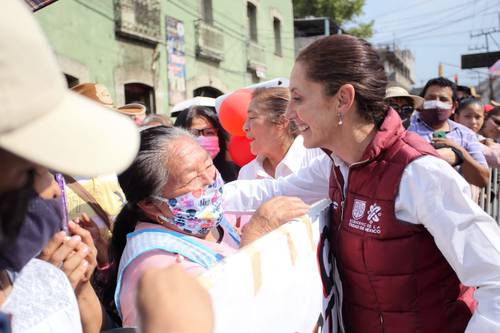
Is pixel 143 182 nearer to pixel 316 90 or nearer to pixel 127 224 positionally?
pixel 127 224

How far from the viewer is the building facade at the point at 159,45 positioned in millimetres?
8680

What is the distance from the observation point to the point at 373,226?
5.27ft

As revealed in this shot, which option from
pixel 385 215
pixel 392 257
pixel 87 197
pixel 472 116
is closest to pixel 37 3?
pixel 87 197

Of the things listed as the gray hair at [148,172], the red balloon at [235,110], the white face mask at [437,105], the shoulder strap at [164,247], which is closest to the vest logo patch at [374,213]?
the shoulder strap at [164,247]

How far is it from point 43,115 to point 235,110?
2777 mm

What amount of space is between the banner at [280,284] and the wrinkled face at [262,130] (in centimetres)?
129

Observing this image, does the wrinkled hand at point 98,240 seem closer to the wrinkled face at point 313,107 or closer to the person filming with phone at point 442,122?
the wrinkled face at point 313,107

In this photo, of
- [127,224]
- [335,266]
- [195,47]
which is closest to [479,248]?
[335,266]

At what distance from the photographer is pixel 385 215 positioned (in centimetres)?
158

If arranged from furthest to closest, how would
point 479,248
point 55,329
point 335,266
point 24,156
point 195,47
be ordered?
point 195,47, point 335,266, point 479,248, point 55,329, point 24,156

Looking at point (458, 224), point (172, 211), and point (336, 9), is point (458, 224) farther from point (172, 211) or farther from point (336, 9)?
point (336, 9)

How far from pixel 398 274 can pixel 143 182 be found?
1.04 m

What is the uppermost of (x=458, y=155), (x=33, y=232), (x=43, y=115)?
(x=43, y=115)

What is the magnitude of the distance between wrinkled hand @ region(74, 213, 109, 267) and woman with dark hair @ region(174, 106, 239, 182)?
1997 mm
